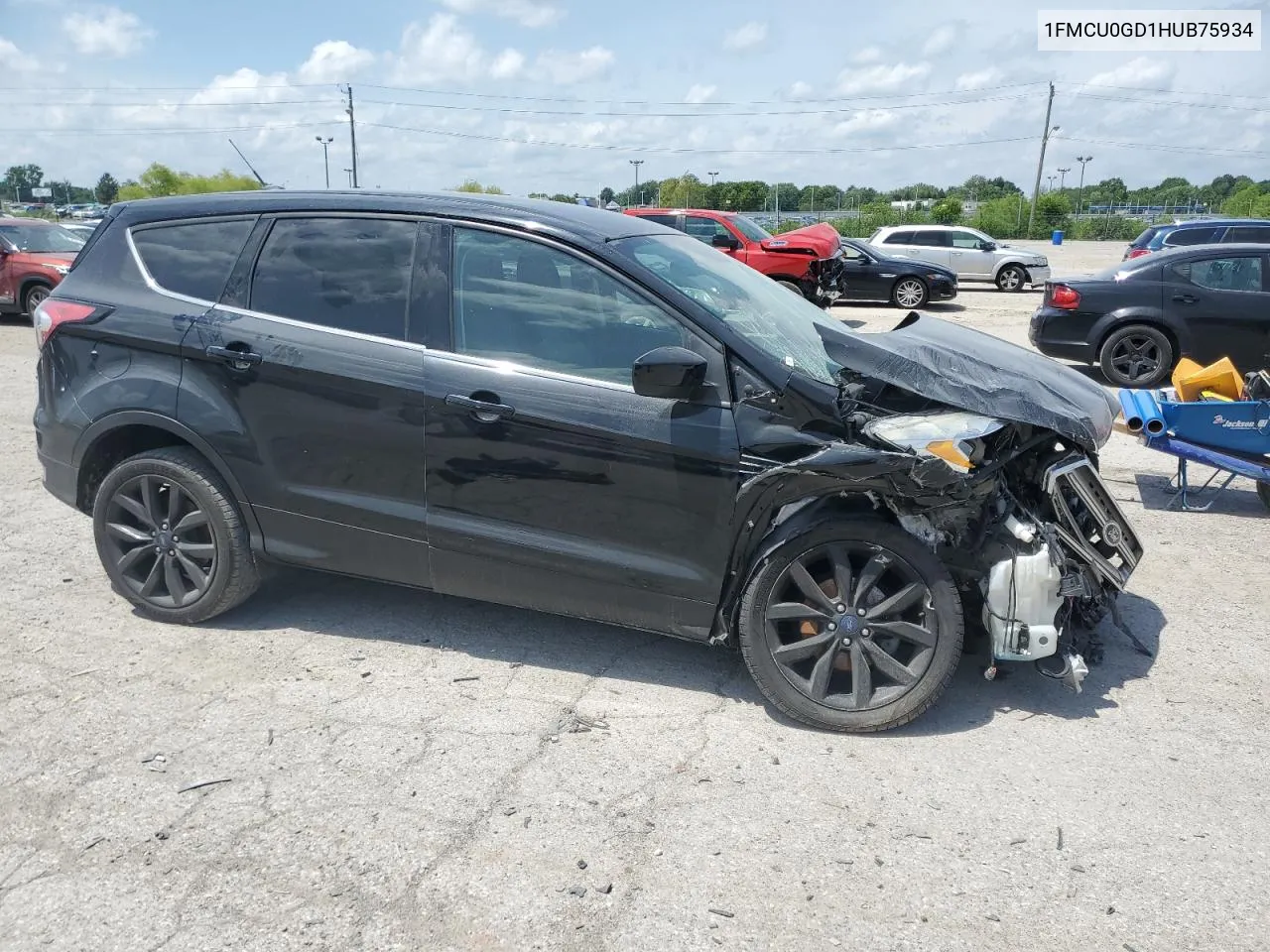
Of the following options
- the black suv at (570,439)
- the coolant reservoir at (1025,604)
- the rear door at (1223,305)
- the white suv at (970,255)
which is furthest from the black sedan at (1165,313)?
the white suv at (970,255)

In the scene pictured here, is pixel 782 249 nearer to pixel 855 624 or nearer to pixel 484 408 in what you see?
pixel 484 408

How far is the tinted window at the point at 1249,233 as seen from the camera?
17.5 metres

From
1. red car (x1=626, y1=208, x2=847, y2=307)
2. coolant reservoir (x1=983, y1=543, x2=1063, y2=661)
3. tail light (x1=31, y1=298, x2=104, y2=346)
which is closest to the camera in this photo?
coolant reservoir (x1=983, y1=543, x2=1063, y2=661)

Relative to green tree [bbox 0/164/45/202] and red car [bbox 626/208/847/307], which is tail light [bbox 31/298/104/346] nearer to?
red car [bbox 626/208/847/307]

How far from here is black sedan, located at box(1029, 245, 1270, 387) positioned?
1007cm

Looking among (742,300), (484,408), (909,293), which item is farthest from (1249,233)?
(484,408)

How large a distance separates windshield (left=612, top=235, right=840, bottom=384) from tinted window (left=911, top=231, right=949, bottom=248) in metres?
21.1

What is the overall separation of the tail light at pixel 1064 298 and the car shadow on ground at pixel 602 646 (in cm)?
677

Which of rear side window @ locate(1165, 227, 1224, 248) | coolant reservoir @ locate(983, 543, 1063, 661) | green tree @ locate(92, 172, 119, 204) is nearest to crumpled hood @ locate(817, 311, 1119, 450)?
coolant reservoir @ locate(983, 543, 1063, 661)

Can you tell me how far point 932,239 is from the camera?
79.7 ft

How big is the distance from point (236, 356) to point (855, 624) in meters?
2.71

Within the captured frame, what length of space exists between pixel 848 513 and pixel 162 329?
2.99 metres

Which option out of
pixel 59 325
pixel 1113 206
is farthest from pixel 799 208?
pixel 59 325

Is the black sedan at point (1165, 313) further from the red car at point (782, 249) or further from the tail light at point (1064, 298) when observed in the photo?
the red car at point (782, 249)
